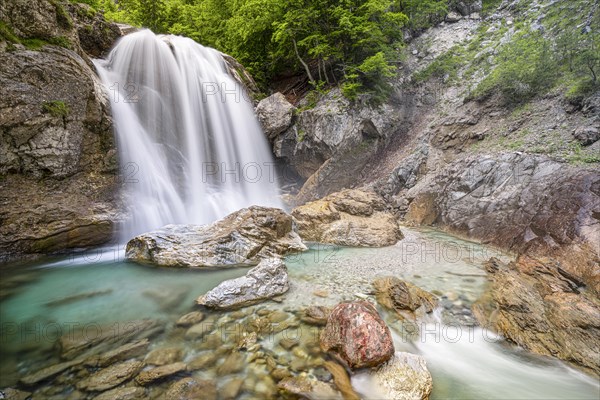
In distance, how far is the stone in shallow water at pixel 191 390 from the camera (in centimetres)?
256

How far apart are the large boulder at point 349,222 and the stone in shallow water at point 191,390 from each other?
541 centimetres

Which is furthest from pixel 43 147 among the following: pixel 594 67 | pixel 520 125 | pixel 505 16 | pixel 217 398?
pixel 505 16

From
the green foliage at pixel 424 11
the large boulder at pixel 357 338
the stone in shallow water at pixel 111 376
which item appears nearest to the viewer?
the stone in shallow water at pixel 111 376

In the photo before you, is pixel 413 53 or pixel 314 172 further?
pixel 413 53

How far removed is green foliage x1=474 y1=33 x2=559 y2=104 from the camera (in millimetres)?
9281

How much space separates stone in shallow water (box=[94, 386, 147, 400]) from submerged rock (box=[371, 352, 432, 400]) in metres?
2.20

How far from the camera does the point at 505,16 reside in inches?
588

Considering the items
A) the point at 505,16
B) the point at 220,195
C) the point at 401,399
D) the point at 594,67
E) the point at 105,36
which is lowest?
the point at 401,399

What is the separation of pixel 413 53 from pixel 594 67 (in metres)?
9.50

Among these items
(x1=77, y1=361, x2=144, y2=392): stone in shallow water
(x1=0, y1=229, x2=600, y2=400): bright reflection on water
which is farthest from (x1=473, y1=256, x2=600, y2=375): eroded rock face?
(x1=77, y1=361, x2=144, y2=392): stone in shallow water

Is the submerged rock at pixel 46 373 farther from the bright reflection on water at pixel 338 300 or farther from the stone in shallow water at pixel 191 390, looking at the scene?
the stone in shallow water at pixel 191 390

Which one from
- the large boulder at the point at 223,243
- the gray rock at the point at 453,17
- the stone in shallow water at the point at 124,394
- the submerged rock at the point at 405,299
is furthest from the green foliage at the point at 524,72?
the stone in shallow water at the point at 124,394

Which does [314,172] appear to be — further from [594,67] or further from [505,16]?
[505,16]

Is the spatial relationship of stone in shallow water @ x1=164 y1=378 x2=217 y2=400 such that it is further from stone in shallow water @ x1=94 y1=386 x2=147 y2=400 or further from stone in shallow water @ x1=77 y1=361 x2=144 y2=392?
stone in shallow water @ x1=77 y1=361 x2=144 y2=392
